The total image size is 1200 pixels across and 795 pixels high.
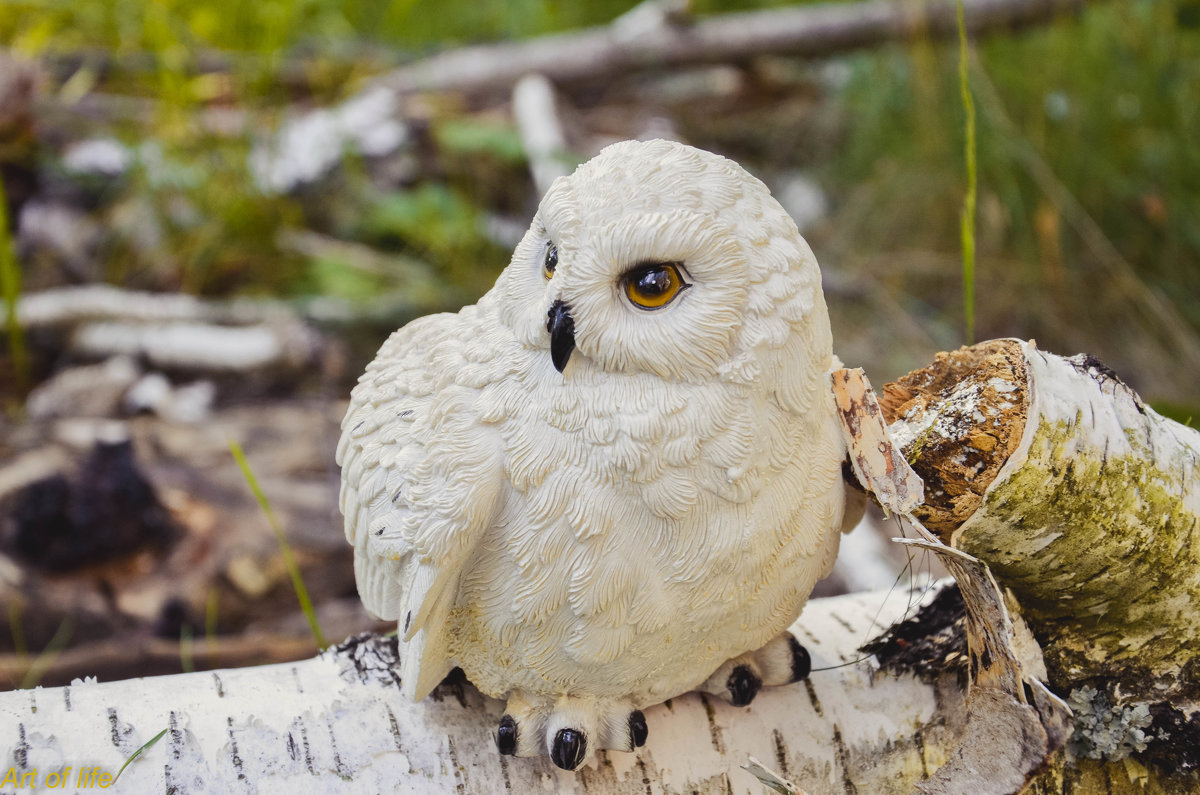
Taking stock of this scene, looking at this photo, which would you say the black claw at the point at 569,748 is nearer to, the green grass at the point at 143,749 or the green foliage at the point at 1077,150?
the green grass at the point at 143,749

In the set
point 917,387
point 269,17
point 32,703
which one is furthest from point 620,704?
point 269,17

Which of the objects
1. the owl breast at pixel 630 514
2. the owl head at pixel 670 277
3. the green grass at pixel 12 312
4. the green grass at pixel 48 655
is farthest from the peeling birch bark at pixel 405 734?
the green grass at pixel 12 312

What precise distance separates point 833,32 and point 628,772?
374cm

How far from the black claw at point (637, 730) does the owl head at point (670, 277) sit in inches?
20.8

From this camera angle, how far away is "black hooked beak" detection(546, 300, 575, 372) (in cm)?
125

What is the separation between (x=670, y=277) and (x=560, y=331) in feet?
0.52

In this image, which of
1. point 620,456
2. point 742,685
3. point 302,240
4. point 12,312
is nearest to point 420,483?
point 620,456

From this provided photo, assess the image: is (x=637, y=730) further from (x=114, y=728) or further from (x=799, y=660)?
(x=114, y=728)

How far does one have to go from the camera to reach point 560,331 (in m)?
1.25

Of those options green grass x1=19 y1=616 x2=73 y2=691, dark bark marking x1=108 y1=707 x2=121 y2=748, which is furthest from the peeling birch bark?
green grass x1=19 y1=616 x2=73 y2=691

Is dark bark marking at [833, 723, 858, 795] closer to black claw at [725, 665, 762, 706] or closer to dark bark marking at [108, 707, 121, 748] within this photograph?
black claw at [725, 665, 762, 706]

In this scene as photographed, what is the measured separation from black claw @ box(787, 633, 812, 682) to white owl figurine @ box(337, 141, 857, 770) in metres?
0.14

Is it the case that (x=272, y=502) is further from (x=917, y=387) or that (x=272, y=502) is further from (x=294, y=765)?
(x=917, y=387)

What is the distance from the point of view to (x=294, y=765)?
1.35 metres
